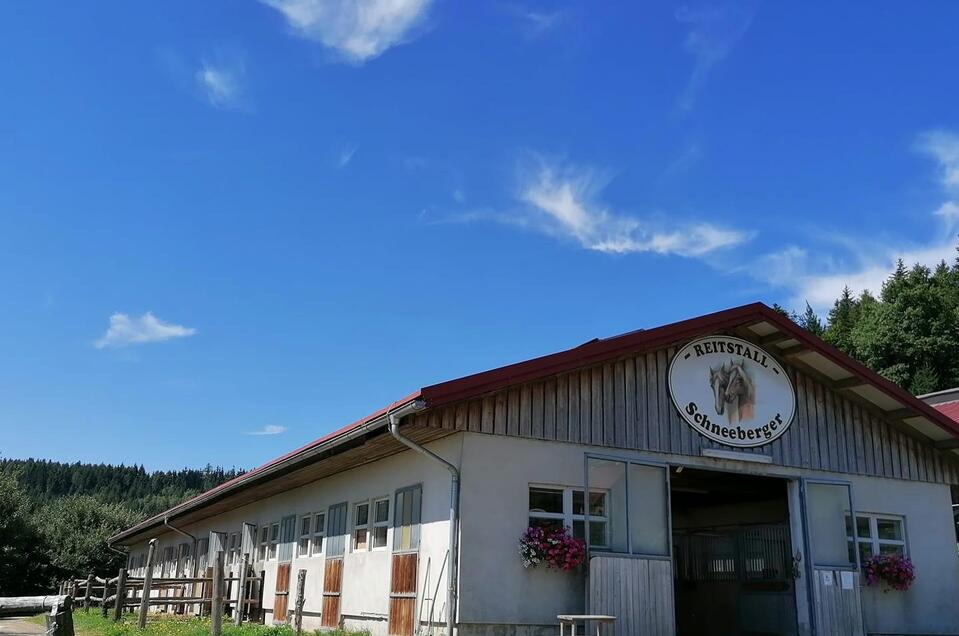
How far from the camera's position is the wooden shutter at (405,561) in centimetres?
1271

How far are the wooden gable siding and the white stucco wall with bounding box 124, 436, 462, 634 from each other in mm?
853

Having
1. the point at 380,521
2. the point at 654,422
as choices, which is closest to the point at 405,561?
the point at 380,521

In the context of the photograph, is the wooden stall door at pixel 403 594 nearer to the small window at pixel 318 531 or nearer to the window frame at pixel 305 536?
the small window at pixel 318 531

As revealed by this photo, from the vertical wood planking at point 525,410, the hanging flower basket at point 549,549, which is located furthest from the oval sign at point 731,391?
the hanging flower basket at point 549,549

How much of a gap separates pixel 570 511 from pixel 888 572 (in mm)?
5909

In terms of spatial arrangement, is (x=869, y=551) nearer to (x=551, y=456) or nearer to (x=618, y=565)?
(x=618, y=565)

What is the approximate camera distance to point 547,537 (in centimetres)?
1198

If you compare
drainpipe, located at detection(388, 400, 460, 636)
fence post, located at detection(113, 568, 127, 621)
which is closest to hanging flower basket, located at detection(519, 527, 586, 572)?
drainpipe, located at detection(388, 400, 460, 636)

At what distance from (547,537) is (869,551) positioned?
21.1 feet

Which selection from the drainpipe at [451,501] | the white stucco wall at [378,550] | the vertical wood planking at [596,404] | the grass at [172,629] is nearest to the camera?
the drainpipe at [451,501]

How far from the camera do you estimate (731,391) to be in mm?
14414

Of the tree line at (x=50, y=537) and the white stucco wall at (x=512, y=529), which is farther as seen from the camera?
the tree line at (x=50, y=537)

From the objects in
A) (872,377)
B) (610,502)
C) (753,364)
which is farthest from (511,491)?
(872,377)

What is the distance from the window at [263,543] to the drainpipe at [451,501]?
32.8 ft
